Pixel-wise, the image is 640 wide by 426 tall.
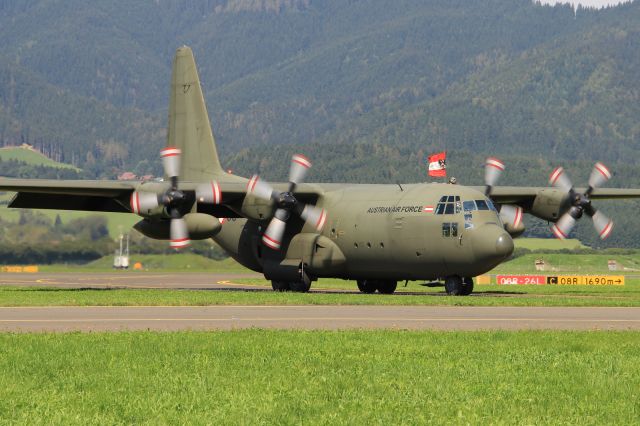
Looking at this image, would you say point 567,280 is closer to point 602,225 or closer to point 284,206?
point 602,225

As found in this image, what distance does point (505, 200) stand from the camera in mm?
53531

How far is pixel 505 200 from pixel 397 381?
3598cm

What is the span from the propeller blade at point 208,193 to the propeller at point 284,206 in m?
1.74

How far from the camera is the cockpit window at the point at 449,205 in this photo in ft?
149

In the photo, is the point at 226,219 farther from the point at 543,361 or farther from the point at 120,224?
the point at 120,224

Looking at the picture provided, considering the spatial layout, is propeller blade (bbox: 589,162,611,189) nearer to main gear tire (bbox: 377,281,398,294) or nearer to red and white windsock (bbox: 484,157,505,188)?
red and white windsock (bbox: 484,157,505,188)

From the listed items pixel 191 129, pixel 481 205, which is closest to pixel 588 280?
pixel 191 129

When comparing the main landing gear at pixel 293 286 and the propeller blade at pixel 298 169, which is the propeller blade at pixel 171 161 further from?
the main landing gear at pixel 293 286

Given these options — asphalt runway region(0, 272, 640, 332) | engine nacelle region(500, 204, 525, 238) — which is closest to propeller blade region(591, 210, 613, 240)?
engine nacelle region(500, 204, 525, 238)

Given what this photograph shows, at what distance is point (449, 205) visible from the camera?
45.6m

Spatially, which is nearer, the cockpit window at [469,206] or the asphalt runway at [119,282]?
the cockpit window at [469,206]

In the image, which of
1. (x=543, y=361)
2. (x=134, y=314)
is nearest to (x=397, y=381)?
(x=543, y=361)

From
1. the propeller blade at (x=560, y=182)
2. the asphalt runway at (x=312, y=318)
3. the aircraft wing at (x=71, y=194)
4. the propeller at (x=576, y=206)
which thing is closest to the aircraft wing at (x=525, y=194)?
the propeller blade at (x=560, y=182)

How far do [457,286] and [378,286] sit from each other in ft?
20.5
